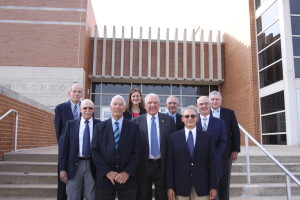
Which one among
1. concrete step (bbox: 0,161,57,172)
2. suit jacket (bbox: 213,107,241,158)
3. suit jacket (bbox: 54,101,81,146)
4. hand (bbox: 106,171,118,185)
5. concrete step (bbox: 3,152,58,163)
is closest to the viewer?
hand (bbox: 106,171,118,185)

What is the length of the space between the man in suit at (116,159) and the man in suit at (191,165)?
15.8 inches

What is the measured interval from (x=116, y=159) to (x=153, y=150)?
53 centimetres

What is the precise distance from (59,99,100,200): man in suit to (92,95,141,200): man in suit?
27 cm

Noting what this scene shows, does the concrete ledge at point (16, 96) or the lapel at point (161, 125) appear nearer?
the lapel at point (161, 125)

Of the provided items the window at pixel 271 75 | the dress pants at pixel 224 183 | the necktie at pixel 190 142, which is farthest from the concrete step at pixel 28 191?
the window at pixel 271 75

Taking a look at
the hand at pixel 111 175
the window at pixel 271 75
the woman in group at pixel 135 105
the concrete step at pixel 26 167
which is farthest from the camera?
the window at pixel 271 75

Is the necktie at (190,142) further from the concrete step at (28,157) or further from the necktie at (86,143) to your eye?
the concrete step at (28,157)

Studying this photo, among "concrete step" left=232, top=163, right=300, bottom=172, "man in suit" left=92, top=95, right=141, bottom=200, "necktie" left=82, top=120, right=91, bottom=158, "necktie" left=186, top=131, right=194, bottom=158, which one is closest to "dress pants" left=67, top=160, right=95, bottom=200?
"necktie" left=82, top=120, right=91, bottom=158

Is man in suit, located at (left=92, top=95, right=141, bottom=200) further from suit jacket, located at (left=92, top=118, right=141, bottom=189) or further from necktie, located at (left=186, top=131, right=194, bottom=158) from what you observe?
necktie, located at (left=186, top=131, right=194, bottom=158)

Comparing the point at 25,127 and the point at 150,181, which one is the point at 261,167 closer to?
the point at 150,181

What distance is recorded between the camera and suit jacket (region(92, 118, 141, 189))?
10.2 feet

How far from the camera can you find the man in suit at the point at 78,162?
132 inches

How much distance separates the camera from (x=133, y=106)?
4.36 metres

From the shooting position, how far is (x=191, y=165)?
123 inches
